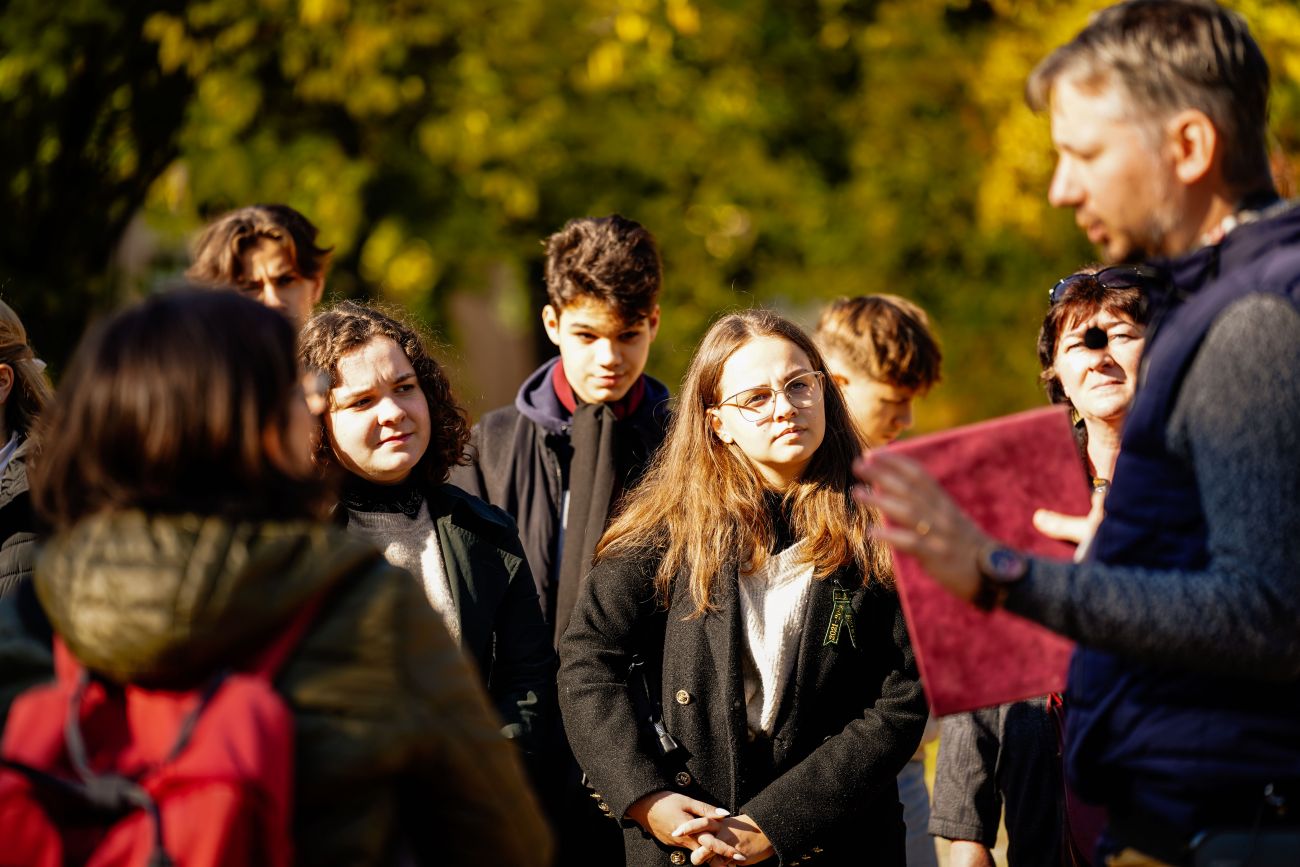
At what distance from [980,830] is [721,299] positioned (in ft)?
34.2

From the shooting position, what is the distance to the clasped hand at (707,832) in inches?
130

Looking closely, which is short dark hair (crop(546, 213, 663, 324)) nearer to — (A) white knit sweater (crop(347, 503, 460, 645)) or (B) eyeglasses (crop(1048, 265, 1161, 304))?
(A) white knit sweater (crop(347, 503, 460, 645))

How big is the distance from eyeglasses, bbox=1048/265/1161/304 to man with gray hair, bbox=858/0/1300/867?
0.09 feet

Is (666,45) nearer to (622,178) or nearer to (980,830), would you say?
(622,178)

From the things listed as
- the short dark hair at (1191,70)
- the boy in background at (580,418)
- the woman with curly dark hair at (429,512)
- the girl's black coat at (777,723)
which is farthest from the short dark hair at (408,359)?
the short dark hair at (1191,70)

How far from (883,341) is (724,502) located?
4.81 feet

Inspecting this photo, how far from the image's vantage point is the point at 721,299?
13.8m

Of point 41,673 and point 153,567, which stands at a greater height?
point 153,567

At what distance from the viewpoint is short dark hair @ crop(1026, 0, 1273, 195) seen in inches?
84.2

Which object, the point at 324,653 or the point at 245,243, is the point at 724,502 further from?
the point at 245,243

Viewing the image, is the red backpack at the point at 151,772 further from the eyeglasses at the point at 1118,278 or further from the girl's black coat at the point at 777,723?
the girl's black coat at the point at 777,723

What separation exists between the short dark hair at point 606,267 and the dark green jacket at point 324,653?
2.69 meters

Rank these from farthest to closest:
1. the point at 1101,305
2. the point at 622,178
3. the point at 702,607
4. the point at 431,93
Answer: the point at 622,178
the point at 431,93
the point at 1101,305
the point at 702,607

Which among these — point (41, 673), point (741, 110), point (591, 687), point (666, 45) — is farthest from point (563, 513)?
point (741, 110)
